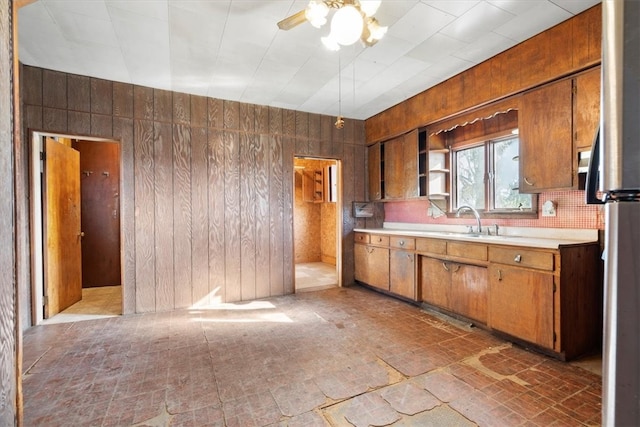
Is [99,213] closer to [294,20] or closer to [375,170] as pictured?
[375,170]

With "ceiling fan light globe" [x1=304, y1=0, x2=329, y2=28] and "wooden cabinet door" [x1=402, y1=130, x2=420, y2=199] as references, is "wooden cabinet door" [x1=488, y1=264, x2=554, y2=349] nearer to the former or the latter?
"wooden cabinet door" [x1=402, y1=130, x2=420, y2=199]

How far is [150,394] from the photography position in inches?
74.4

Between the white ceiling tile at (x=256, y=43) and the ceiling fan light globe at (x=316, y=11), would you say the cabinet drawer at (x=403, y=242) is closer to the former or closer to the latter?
the white ceiling tile at (x=256, y=43)

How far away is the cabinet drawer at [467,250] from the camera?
2.76 metres

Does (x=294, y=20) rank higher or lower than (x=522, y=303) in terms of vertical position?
higher

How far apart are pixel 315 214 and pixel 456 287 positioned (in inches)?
171

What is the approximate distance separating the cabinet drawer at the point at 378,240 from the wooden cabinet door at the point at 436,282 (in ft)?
2.04

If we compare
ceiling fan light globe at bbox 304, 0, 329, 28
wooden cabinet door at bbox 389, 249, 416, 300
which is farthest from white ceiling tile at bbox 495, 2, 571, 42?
wooden cabinet door at bbox 389, 249, 416, 300

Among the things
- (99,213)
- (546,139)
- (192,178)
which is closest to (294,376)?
(192,178)

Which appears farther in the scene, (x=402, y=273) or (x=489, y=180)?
(x=402, y=273)

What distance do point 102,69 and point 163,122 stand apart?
73 centimetres

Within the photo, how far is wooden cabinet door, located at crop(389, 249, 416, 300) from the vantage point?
3.56m

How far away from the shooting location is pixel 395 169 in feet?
14.0

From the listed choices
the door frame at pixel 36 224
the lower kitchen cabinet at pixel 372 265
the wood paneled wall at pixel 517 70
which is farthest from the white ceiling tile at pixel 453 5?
the door frame at pixel 36 224
